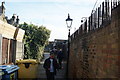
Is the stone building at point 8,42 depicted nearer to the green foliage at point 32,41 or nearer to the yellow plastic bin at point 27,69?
the yellow plastic bin at point 27,69

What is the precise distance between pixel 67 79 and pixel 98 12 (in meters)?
7.22

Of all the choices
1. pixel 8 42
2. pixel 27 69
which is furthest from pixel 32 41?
pixel 27 69

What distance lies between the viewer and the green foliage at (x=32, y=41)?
20.9 meters

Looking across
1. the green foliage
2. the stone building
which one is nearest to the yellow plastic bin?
the stone building

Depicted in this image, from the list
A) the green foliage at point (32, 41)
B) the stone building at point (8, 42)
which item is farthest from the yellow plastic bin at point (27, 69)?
the green foliage at point (32, 41)

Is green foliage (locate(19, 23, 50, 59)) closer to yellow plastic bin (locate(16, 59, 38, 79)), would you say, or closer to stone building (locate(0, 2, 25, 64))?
stone building (locate(0, 2, 25, 64))

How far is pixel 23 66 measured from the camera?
10.0 metres

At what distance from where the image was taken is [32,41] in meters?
23.8

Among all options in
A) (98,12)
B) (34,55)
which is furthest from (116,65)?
(34,55)

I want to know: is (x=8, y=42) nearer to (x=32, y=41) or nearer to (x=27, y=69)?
(x=27, y=69)

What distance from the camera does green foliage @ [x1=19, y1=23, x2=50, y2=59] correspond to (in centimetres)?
2089

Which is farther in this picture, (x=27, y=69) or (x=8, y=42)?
(x=8, y=42)

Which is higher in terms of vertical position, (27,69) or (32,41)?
(32,41)

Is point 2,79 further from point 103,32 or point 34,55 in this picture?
point 34,55
